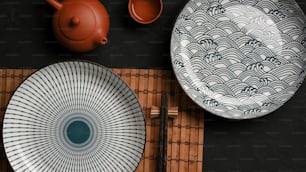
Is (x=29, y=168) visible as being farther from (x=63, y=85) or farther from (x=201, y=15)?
(x=201, y=15)

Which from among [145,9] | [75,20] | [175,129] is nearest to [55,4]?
[75,20]

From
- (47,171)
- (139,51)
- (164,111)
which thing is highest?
(139,51)

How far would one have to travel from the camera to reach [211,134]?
84cm

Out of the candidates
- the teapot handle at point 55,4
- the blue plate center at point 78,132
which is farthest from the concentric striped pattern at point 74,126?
the teapot handle at point 55,4

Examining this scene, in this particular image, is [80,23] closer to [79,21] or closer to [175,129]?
[79,21]

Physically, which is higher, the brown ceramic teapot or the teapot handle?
the teapot handle

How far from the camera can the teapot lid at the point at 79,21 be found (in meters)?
0.76

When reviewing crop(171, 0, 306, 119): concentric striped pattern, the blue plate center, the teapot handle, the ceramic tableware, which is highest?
the ceramic tableware

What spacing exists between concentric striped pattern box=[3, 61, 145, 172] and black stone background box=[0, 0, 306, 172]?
6 centimetres

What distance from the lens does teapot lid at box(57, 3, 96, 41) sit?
0.76m

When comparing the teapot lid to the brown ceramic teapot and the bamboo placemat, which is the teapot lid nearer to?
the brown ceramic teapot

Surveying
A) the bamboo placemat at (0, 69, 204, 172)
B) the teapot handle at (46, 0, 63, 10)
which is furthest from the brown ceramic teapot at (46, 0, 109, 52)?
the bamboo placemat at (0, 69, 204, 172)

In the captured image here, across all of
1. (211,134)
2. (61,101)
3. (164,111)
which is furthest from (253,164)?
(61,101)

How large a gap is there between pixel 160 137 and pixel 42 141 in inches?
8.0
